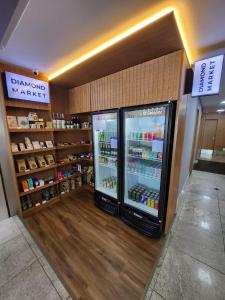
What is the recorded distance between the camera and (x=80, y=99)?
8.00ft

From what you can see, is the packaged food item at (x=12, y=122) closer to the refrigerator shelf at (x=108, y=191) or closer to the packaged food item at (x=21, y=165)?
the packaged food item at (x=21, y=165)

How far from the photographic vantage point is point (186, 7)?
974mm

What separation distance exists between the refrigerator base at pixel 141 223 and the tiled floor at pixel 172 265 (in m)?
0.21

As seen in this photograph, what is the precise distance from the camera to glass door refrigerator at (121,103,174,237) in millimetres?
1570

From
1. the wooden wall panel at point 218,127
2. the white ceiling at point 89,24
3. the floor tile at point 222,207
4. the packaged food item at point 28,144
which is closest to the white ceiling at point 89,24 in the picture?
the white ceiling at point 89,24

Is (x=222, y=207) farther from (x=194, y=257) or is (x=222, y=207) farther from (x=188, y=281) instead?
(x=188, y=281)

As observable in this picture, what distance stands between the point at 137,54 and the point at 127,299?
2.32 metres

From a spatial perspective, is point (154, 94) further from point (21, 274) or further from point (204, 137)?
point (204, 137)

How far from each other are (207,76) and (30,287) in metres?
2.82

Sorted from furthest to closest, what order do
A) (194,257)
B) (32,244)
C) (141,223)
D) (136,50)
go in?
(141,223) < (32,244) < (194,257) < (136,50)

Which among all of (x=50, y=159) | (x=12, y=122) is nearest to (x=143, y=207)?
(x=50, y=159)

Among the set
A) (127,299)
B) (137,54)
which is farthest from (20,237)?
(137,54)

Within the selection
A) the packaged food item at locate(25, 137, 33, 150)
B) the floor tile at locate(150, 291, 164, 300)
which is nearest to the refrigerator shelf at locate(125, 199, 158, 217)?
the floor tile at locate(150, 291, 164, 300)

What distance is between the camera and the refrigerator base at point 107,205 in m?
2.14
